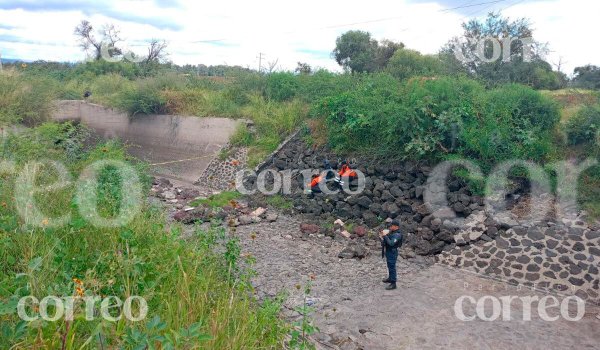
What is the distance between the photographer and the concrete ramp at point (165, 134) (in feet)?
54.9

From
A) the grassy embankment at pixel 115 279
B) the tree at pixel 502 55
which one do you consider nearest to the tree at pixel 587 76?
the tree at pixel 502 55

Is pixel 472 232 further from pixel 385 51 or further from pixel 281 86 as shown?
pixel 385 51

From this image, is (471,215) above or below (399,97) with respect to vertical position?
below

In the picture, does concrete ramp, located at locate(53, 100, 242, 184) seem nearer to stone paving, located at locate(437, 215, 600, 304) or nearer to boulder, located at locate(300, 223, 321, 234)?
Result: boulder, located at locate(300, 223, 321, 234)

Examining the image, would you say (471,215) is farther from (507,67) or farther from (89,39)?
(89,39)

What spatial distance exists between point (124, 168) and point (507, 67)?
14.5 metres

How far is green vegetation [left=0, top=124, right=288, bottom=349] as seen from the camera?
117 inches

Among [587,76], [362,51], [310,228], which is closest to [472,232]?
[310,228]

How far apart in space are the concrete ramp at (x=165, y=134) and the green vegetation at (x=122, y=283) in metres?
10.7

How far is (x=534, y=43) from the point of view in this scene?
16.6 metres

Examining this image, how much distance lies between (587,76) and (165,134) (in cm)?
1921

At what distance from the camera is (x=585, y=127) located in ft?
33.6

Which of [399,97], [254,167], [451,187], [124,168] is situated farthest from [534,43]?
[124,168]

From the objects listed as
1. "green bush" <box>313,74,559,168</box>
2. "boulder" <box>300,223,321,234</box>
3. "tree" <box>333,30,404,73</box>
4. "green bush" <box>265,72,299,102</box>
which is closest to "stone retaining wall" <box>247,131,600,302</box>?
"boulder" <box>300,223,321,234</box>
